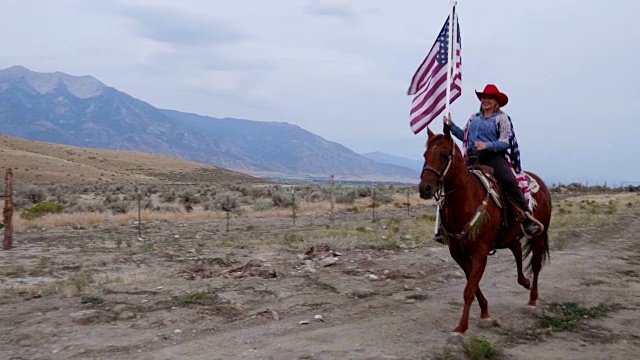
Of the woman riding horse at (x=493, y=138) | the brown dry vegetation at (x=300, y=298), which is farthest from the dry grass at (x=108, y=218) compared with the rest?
the woman riding horse at (x=493, y=138)

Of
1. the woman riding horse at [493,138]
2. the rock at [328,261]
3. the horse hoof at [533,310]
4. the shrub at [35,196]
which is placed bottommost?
the shrub at [35,196]

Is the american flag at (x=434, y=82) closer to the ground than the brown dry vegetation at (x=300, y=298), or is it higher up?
higher up

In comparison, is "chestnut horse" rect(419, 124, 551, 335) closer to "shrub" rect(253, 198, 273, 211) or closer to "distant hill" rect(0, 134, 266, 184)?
"shrub" rect(253, 198, 273, 211)

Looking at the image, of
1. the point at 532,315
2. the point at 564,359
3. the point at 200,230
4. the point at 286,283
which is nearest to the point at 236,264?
the point at 286,283

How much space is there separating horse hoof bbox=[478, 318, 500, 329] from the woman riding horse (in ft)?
3.78

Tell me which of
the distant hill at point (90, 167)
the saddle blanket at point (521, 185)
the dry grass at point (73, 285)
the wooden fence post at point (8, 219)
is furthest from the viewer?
the distant hill at point (90, 167)

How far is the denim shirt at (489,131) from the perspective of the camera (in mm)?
8422

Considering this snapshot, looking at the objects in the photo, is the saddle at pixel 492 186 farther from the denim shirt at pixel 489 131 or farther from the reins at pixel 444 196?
the denim shirt at pixel 489 131

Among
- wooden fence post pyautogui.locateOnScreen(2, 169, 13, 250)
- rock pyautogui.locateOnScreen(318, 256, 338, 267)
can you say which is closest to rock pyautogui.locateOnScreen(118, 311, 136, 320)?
rock pyautogui.locateOnScreen(318, 256, 338, 267)

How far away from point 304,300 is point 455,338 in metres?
3.02

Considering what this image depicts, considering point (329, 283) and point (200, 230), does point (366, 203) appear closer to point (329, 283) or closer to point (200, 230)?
point (200, 230)

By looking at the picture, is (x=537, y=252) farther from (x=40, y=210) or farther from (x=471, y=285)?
(x=40, y=210)

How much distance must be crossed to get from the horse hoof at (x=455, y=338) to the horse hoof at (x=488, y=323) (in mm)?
669

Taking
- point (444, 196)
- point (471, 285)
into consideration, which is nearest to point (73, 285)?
point (444, 196)
